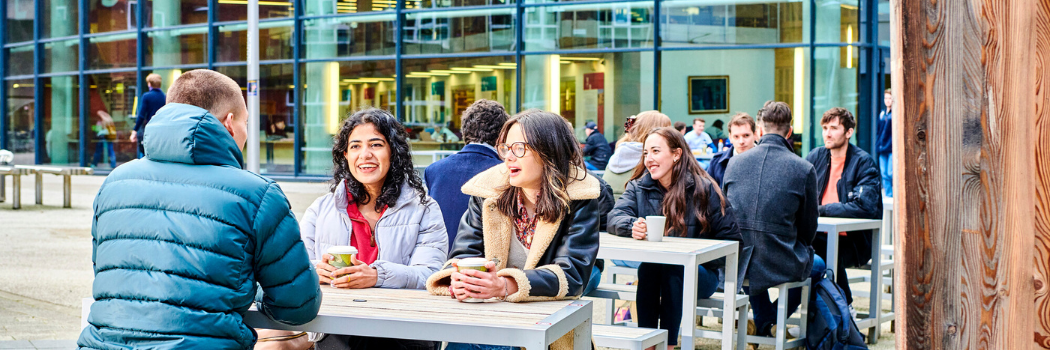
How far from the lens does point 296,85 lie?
754 inches

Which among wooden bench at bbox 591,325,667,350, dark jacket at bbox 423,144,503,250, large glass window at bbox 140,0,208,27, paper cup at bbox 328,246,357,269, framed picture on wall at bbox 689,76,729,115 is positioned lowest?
wooden bench at bbox 591,325,667,350

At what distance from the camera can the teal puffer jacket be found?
221 centimetres

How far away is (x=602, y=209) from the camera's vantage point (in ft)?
15.6

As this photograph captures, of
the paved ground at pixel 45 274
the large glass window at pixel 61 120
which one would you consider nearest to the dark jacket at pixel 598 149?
the paved ground at pixel 45 274

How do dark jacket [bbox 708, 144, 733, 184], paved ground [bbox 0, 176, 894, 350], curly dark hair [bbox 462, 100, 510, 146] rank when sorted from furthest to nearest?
dark jacket [bbox 708, 144, 733, 184] → paved ground [bbox 0, 176, 894, 350] → curly dark hair [bbox 462, 100, 510, 146]

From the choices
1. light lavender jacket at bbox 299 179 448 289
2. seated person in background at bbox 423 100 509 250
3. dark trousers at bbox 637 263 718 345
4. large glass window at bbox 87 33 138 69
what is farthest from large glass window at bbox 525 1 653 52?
light lavender jacket at bbox 299 179 448 289

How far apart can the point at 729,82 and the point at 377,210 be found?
1325cm

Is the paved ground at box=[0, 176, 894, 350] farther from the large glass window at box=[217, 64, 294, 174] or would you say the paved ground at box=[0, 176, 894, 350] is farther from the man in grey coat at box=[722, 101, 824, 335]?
the large glass window at box=[217, 64, 294, 174]

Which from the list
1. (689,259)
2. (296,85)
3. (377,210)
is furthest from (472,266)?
(296,85)

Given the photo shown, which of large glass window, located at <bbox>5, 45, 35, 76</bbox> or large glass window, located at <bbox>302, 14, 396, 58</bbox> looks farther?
large glass window, located at <bbox>5, 45, 35, 76</bbox>

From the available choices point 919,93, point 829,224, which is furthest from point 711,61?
point 919,93

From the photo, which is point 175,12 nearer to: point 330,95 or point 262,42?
point 262,42

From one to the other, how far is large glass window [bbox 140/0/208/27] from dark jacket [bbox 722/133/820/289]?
17180 millimetres

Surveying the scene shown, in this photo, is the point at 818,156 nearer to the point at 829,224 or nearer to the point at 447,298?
the point at 829,224
